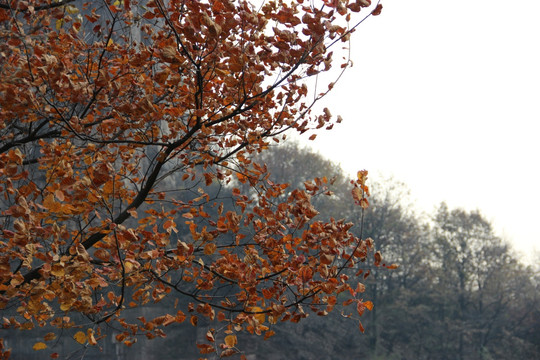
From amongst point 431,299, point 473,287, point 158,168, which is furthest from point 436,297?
point 158,168

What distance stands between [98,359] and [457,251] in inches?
1153

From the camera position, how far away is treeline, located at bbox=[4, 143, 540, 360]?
41.0 meters

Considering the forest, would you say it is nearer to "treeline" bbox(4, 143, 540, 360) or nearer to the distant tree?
"treeline" bbox(4, 143, 540, 360)

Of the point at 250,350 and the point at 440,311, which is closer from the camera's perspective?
the point at 250,350

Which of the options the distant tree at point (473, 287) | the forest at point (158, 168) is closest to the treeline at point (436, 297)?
the distant tree at point (473, 287)

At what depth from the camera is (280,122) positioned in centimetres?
736

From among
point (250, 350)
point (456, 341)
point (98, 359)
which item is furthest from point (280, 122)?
point (456, 341)

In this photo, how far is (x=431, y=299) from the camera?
44406mm

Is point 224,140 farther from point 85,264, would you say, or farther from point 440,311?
point 440,311

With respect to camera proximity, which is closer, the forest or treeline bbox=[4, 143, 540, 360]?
the forest

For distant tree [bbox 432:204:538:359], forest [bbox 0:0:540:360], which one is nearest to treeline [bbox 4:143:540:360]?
distant tree [bbox 432:204:538:359]

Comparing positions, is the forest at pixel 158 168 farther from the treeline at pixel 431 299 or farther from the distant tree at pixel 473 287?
the distant tree at pixel 473 287

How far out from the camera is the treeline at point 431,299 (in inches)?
1614

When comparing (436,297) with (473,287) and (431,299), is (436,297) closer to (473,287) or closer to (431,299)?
(431,299)
